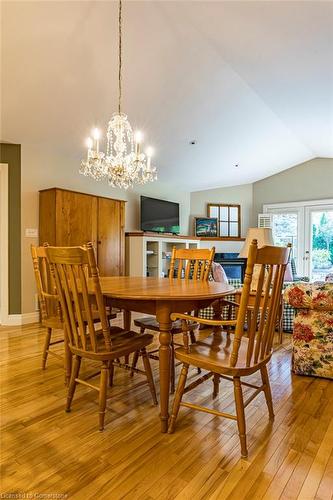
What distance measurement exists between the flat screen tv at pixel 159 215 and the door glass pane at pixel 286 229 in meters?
2.40

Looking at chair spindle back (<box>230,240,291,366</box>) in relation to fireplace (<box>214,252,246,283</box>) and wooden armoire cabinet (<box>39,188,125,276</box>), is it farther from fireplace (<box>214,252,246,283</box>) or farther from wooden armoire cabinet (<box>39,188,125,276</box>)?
fireplace (<box>214,252,246,283</box>)

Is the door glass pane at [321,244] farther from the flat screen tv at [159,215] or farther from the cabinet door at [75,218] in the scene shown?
the cabinet door at [75,218]

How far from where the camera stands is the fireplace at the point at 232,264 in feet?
21.9

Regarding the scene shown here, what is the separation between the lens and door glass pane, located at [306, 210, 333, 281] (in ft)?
21.2

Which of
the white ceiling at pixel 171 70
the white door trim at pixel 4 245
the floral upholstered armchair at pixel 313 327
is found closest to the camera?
the floral upholstered armchair at pixel 313 327

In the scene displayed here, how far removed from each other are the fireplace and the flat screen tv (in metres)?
1.15

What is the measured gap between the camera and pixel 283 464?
146 centimetres

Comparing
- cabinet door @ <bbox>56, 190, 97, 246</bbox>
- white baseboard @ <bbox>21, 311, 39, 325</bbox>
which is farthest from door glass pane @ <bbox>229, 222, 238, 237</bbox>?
white baseboard @ <bbox>21, 311, 39, 325</bbox>

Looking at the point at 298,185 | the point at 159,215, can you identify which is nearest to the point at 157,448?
the point at 159,215

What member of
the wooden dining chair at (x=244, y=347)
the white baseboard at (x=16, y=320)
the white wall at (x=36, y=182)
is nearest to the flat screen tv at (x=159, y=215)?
the white wall at (x=36, y=182)

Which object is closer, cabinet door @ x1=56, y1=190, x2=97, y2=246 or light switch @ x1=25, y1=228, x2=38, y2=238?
cabinet door @ x1=56, y1=190, x2=97, y2=246

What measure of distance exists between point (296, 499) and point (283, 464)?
0.20 meters

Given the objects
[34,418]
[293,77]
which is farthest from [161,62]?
[34,418]

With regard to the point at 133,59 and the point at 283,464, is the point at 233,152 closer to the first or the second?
the point at 133,59
